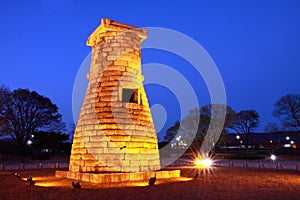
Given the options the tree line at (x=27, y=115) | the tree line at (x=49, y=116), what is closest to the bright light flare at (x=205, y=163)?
the tree line at (x=49, y=116)

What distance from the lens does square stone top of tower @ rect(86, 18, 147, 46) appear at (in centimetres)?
1634

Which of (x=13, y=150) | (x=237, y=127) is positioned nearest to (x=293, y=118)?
(x=237, y=127)

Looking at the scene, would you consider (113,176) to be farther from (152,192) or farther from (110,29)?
(110,29)

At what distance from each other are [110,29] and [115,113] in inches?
201

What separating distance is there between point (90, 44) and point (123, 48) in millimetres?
3085

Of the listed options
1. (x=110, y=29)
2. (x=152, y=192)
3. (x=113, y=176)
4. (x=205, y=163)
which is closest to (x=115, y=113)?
(x=113, y=176)

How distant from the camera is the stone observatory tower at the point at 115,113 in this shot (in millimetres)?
14781

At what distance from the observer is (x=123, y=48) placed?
54.3 ft

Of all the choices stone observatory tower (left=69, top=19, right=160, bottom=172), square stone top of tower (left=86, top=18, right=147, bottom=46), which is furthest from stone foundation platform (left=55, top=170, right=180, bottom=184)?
square stone top of tower (left=86, top=18, right=147, bottom=46)

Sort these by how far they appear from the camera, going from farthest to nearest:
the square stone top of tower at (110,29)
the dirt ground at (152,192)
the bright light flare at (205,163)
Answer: the bright light flare at (205,163) → the square stone top of tower at (110,29) → the dirt ground at (152,192)

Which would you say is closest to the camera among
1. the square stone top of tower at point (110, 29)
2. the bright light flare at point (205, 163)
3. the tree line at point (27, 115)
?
the square stone top of tower at point (110, 29)

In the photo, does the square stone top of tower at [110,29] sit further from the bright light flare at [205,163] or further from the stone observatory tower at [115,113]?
the bright light flare at [205,163]

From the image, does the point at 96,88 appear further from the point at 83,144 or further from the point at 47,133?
the point at 47,133

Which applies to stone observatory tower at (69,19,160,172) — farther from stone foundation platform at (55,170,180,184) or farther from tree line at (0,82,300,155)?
tree line at (0,82,300,155)
